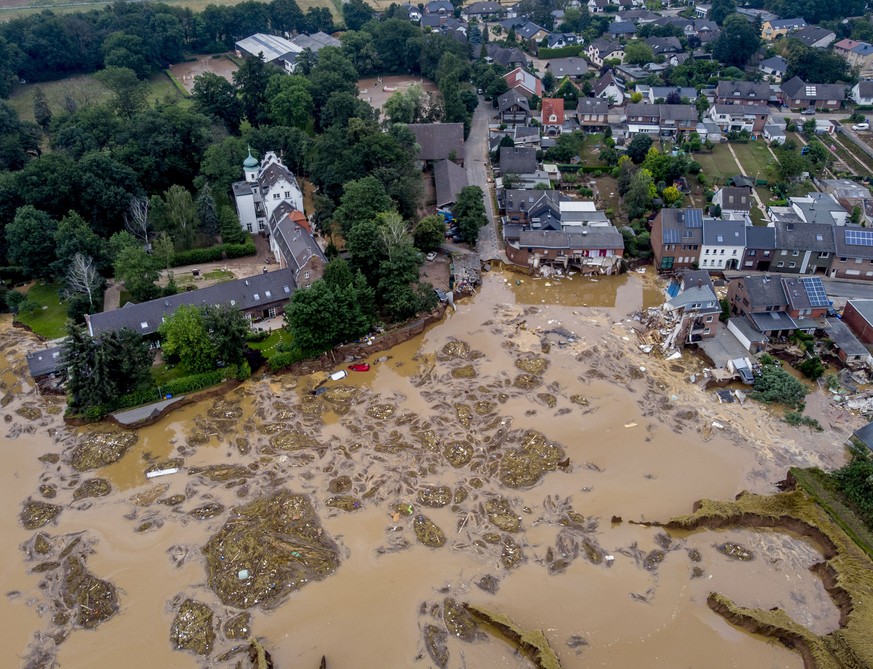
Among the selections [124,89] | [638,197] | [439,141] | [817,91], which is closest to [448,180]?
[439,141]

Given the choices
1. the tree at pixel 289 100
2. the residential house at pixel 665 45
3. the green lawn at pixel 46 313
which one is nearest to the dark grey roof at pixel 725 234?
the tree at pixel 289 100

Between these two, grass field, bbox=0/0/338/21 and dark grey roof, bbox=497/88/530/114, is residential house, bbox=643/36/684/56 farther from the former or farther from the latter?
grass field, bbox=0/0/338/21

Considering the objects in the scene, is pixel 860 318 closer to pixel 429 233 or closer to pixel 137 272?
pixel 429 233

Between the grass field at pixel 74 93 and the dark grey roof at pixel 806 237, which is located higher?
the grass field at pixel 74 93

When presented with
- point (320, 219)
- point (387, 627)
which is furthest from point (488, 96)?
point (387, 627)

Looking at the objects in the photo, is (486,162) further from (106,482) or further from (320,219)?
(106,482)

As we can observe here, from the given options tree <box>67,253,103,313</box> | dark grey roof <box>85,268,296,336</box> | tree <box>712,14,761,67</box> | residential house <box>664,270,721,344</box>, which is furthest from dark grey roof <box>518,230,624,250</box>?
tree <box>712,14,761,67</box>

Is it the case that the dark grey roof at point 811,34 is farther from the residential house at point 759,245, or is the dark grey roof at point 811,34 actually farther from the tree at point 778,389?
the tree at point 778,389
